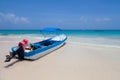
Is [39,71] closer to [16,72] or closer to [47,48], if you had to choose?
[16,72]

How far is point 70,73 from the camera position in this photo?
5113 millimetres

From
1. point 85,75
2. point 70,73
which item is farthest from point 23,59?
point 85,75

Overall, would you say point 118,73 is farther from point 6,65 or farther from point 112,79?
point 6,65

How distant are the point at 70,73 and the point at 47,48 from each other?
10.2 feet

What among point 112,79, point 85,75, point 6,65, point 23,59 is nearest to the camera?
point 112,79

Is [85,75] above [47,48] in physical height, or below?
below

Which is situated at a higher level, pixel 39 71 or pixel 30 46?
pixel 30 46

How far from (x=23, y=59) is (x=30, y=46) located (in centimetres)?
115

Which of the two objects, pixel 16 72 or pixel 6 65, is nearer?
pixel 16 72

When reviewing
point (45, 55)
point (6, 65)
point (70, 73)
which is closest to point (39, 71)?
point (70, 73)

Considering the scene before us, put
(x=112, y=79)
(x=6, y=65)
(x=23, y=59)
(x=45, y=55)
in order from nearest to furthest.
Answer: (x=112, y=79), (x=6, y=65), (x=23, y=59), (x=45, y=55)

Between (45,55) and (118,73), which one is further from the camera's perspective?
(45,55)

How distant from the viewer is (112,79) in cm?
465

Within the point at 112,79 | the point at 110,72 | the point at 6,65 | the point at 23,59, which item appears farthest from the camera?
the point at 23,59
